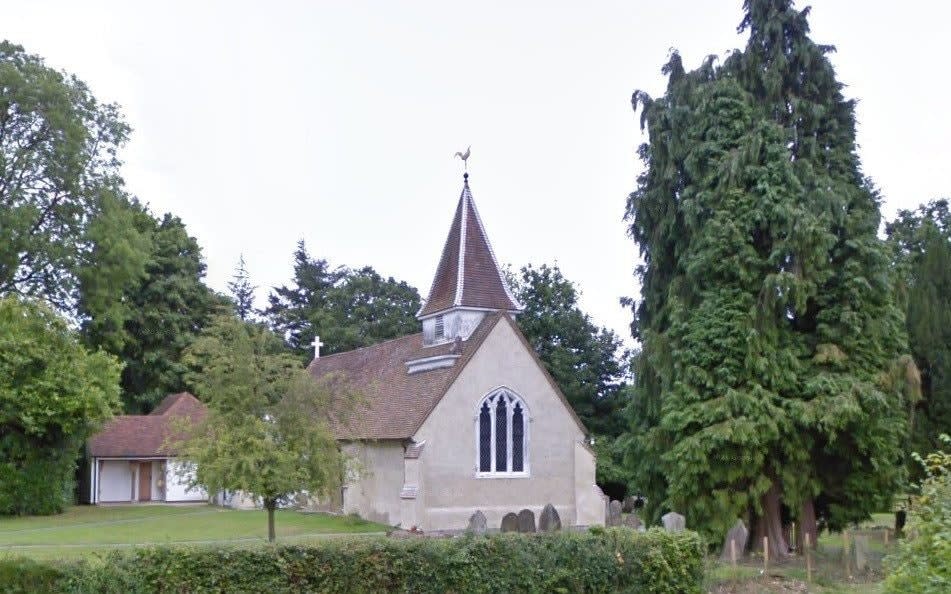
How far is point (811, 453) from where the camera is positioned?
25.4 metres

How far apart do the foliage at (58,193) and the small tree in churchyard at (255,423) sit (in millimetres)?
19788

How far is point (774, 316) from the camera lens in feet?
80.5

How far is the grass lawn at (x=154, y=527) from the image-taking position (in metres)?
28.6

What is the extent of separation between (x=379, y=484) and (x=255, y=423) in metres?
14.2

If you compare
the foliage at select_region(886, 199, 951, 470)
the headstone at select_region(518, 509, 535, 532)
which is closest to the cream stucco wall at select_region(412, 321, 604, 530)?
the foliage at select_region(886, 199, 951, 470)

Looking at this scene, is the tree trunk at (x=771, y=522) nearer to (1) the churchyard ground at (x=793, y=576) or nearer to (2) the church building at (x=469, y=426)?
(1) the churchyard ground at (x=793, y=576)

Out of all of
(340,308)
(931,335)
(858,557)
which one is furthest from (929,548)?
(340,308)

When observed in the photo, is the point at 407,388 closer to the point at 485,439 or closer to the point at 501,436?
the point at 485,439

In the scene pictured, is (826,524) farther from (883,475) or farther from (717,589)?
(717,589)

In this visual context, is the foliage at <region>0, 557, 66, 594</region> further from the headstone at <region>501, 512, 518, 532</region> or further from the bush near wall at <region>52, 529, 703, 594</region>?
the headstone at <region>501, 512, 518, 532</region>

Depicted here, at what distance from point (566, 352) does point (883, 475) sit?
2552 centimetres

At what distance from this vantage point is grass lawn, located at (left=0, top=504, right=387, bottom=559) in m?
28.6

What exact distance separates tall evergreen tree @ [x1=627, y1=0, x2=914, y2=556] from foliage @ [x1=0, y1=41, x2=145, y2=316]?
25.1 meters

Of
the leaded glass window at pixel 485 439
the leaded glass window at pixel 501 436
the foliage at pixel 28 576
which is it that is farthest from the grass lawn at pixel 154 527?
the foliage at pixel 28 576
